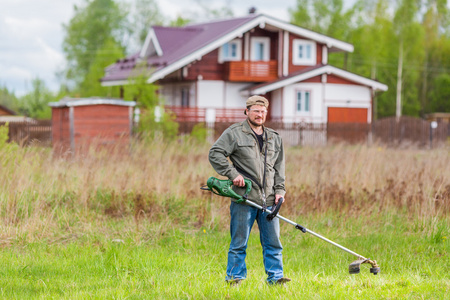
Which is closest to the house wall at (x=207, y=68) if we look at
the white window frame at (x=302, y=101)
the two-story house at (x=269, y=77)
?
the two-story house at (x=269, y=77)

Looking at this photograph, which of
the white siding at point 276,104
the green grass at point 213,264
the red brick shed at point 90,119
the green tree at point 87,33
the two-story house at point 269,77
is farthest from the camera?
the green tree at point 87,33

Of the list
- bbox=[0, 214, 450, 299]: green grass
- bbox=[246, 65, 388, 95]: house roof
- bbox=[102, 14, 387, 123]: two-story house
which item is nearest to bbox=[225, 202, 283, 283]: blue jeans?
bbox=[0, 214, 450, 299]: green grass

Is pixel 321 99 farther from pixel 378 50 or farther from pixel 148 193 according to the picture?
pixel 148 193

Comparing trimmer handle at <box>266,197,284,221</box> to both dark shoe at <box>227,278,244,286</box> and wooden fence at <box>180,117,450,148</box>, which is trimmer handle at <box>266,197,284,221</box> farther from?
wooden fence at <box>180,117,450,148</box>

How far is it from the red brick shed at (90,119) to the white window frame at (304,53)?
1821 centimetres

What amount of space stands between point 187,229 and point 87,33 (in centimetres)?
5293

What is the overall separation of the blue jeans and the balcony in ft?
90.1

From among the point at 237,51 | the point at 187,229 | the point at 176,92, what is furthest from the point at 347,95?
the point at 187,229

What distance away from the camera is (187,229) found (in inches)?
345

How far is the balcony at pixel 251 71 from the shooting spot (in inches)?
1302

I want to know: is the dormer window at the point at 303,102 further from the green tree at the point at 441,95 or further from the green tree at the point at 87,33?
the green tree at the point at 87,33

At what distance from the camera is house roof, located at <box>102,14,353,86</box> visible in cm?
3086

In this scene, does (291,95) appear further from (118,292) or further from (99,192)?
(118,292)

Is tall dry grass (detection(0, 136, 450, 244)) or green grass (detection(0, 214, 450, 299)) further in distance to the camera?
tall dry grass (detection(0, 136, 450, 244))
